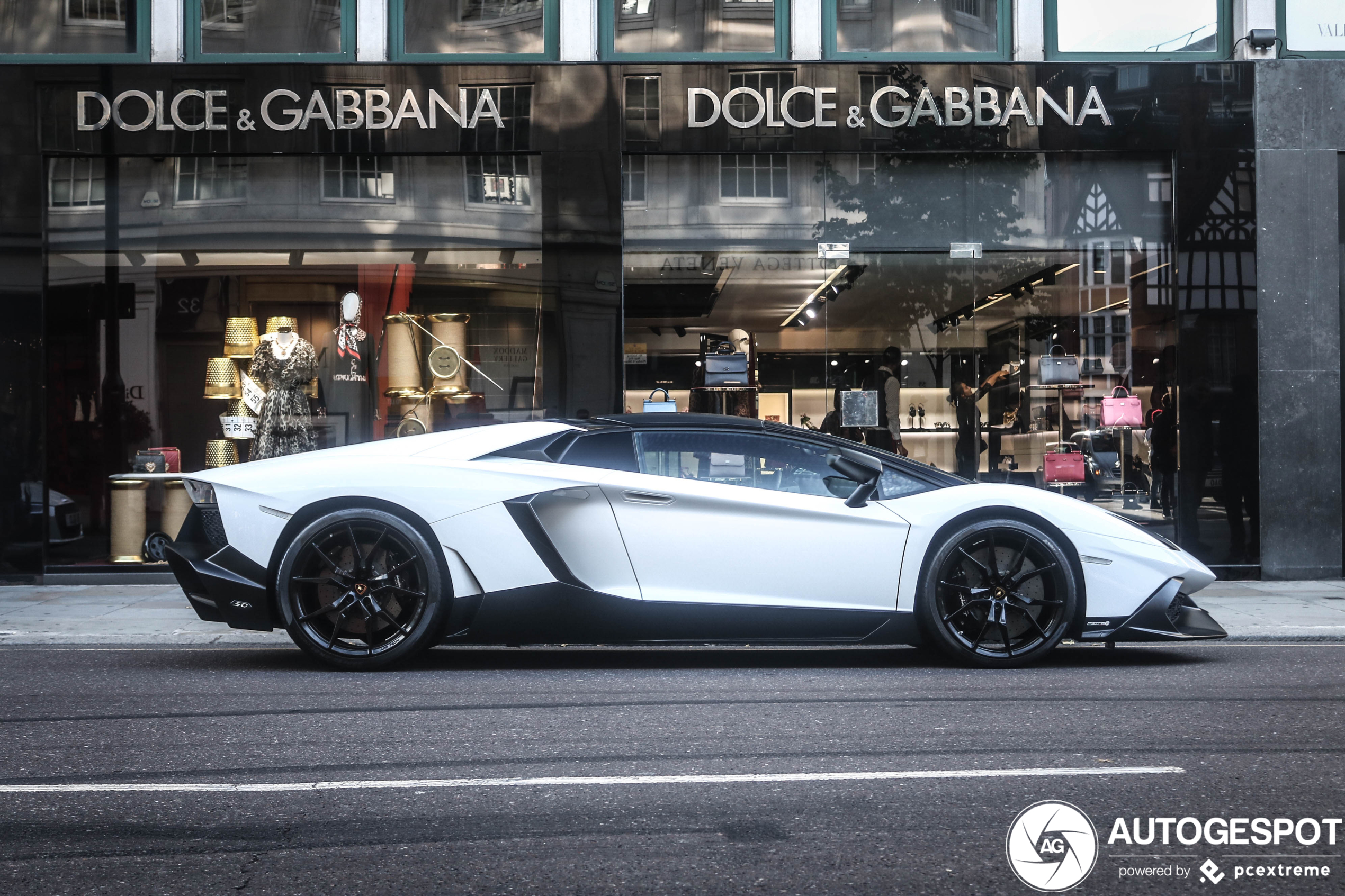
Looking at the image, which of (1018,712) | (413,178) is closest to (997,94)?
(413,178)

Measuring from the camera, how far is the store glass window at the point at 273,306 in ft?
37.5

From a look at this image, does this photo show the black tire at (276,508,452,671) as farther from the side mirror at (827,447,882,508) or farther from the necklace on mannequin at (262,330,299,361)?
the necklace on mannequin at (262,330,299,361)

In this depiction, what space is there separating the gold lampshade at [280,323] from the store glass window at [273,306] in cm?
1

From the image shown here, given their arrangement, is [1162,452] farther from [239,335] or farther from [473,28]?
[239,335]

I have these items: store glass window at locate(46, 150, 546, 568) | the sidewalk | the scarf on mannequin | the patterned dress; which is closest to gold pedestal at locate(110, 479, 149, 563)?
store glass window at locate(46, 150, 546, 568)

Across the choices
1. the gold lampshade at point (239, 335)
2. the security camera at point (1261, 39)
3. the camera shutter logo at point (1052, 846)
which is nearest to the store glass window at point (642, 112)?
the gold lampshade at point (239, 335)

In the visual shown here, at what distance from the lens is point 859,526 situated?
6.04 m

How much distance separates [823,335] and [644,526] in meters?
6.11

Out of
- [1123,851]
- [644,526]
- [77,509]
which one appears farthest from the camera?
[77,509]

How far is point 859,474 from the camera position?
6133 millimetres

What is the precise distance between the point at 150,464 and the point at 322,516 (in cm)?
623

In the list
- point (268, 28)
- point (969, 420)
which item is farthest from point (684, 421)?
point (268, 28)

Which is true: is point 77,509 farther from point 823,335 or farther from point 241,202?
point 823,335

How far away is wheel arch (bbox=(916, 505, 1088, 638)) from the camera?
6031 millimetres
